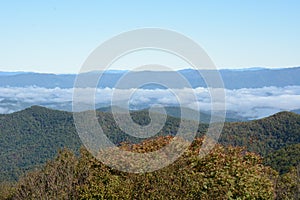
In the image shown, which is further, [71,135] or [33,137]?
[33,137]

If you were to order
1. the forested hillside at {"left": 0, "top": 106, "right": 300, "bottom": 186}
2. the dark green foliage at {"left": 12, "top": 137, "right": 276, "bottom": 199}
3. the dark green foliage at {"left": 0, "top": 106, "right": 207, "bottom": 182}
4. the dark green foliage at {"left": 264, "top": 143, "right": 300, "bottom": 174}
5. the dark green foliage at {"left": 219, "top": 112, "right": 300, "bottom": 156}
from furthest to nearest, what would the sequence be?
1. the dark green foliage at {"left": 0, "top": 106, "right": 207, "bottom": 182}
2. the dark green foliage at {"left": 219, "top": 112, "right": 300, "bottom": 156}
3. the forested hillside at {"left": 0, "top": 106, "right": 300, "bottom": 186}
4. the dark green foliage at {"left": 264, "top": 143, "right": 300, "bottom": 174}
5. the dark green foliage at {"left": 12, "top": 137, "right": 276, "bottom": 199}

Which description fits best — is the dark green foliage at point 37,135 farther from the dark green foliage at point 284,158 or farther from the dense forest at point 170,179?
the dense forest at point 170,179

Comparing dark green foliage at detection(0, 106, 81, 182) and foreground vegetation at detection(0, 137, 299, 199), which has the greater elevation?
foreground vegetation at detection(0, 137, 299, 199)

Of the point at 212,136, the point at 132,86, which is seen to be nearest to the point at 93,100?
the point at 132,86

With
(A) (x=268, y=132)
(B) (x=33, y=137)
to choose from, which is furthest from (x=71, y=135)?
(A) (x=268, y=132)

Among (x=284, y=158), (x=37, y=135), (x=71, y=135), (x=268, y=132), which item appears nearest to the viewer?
(x=284, y=158)

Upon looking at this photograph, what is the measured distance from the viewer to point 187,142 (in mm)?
14984

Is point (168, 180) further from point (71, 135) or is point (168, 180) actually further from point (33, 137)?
point (33, 137)

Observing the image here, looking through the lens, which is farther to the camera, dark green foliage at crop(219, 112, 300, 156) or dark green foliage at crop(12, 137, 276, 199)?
dark green foliage at crop(219, 112, 300, 156)

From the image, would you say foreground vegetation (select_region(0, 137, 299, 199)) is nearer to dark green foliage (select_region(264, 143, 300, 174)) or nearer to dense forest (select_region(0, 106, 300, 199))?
dense forest (select_region(0, 106, 300, 199))

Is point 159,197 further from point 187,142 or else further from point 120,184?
point 187,142

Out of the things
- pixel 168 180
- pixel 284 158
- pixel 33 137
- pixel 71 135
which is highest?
pixel 168 180

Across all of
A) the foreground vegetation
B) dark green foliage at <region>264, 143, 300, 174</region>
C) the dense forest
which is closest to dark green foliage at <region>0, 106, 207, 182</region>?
dark green foliage at <region>264, 143, 300, 174</region>

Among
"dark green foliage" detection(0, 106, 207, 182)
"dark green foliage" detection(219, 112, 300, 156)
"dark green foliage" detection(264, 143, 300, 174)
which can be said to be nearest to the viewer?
"dark green foliage" detection(264, 143, 300, 174)
